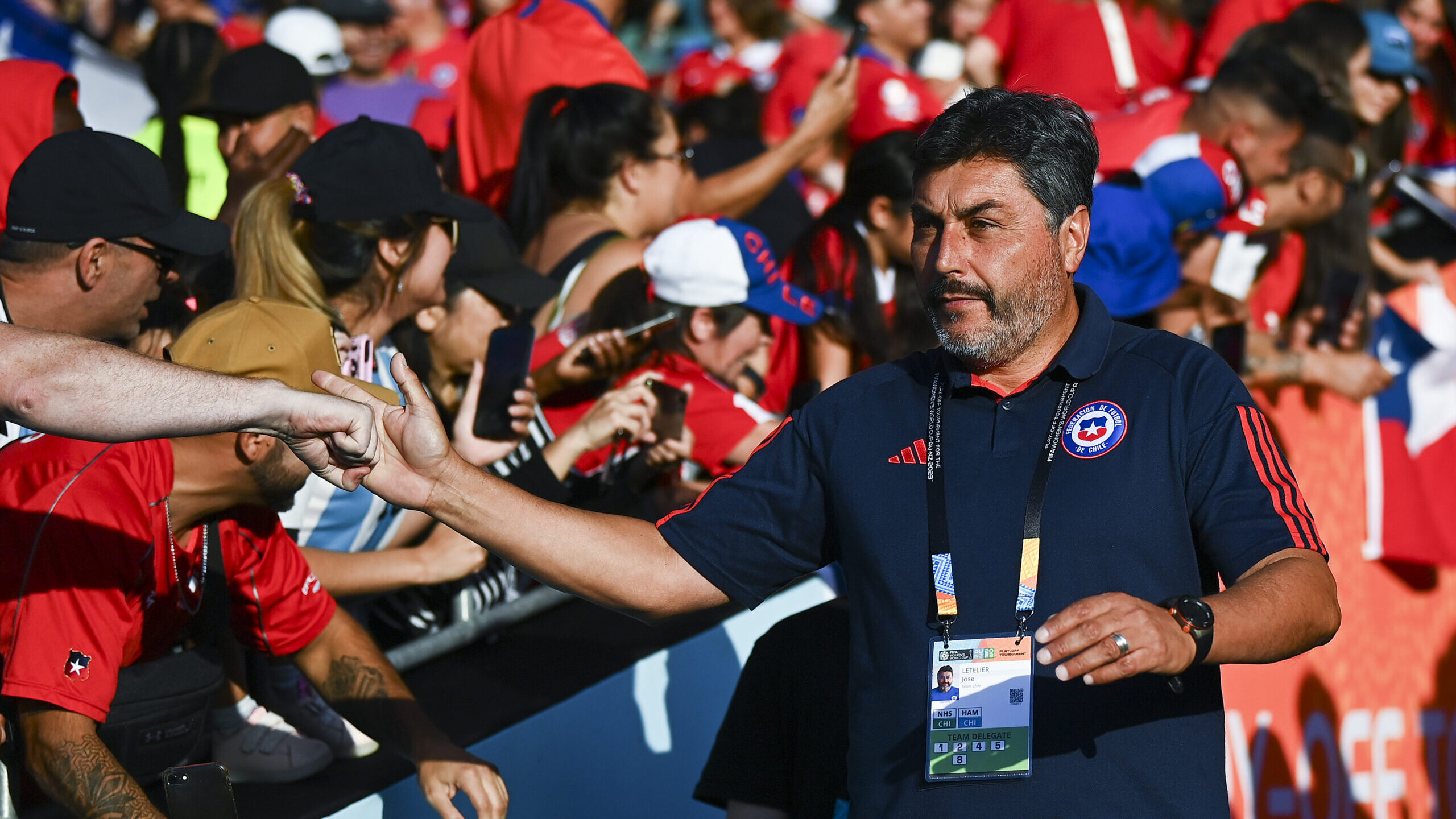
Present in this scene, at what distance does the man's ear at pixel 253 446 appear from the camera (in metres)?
2.67

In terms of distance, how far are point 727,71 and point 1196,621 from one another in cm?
674

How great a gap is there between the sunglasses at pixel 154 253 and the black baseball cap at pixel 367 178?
431 millimetres

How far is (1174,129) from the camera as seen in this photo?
546cm

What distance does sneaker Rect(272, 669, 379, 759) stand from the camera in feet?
10.5

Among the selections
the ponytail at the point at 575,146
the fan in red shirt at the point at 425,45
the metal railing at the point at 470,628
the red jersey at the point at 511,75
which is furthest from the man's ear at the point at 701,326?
the fan in red shirt at the point at 425,45

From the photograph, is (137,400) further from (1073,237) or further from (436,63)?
(436,63)

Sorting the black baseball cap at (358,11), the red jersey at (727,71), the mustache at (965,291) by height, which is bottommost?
the red jersey at (727,71)

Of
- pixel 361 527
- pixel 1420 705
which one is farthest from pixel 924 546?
pixel 1420 705

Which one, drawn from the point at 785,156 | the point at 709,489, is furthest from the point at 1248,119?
the point at 709,489

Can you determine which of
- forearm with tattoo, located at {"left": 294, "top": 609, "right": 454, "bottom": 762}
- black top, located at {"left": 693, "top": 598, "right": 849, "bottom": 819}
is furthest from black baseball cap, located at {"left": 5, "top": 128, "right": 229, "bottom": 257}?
black top, located at {"left": 693, "top": 598, "right": 849, "bottom": 819}

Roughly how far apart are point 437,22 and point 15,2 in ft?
7.86

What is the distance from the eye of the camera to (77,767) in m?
2.33

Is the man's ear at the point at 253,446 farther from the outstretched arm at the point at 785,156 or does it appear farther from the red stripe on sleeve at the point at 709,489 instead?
the outstretched arm at the point at 785,156

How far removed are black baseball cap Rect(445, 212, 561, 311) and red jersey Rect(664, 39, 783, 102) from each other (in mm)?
4146
